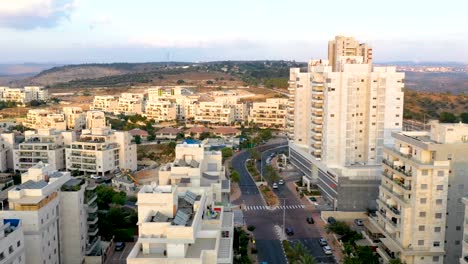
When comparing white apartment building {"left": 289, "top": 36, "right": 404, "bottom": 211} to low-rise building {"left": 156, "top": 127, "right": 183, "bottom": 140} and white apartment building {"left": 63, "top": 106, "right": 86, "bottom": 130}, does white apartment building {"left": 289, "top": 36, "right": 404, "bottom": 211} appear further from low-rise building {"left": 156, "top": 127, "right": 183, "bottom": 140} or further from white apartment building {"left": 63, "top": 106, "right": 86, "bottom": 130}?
white apartment building {"left": 63, "top": 106, "right": 86, "bottom": 130}

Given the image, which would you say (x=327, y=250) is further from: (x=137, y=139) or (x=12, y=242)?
(x=137, y=139)

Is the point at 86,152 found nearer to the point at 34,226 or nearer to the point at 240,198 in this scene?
the point at 240,198

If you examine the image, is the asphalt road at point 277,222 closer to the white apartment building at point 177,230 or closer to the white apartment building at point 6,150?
the white apartment building at point 177,230

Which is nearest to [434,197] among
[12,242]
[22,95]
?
[12,242]

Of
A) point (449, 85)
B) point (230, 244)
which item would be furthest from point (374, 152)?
point (449, 85)

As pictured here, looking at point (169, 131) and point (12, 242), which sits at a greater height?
point (12, 242)
